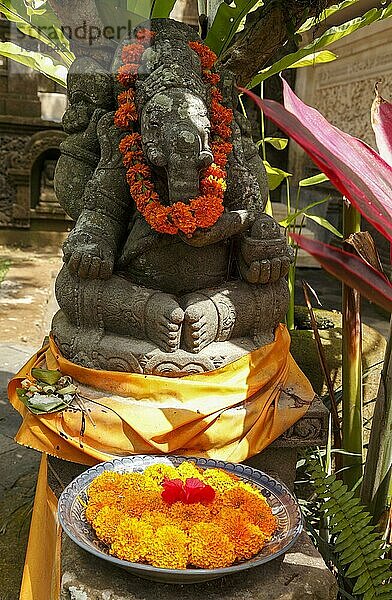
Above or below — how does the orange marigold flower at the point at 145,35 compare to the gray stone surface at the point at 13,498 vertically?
above

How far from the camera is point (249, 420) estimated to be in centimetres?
181

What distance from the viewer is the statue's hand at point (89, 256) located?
188cm

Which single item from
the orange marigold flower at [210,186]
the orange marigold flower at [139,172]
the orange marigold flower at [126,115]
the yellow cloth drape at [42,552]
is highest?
the orange marigold flower at [126,115]

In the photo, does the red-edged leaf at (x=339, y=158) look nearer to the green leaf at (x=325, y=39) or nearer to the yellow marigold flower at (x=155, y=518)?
the yellow marigold flower at (x=155, y=518)

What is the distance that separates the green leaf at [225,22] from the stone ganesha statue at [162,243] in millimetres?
347

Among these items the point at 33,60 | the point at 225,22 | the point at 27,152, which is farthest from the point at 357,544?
the point at 27,152

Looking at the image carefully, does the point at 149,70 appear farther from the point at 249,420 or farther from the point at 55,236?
the point at 55,236

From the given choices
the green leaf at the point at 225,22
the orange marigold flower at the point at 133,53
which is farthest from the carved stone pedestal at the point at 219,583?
the green leaf at the point at 225,22

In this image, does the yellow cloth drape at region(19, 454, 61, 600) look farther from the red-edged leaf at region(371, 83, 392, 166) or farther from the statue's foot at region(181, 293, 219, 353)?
the red-edged leaf at region(371, 83, 392, 166)

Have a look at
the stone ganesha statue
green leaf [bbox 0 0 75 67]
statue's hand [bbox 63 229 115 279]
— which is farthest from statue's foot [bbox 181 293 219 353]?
green leaf [bbox 0 0 75 67]

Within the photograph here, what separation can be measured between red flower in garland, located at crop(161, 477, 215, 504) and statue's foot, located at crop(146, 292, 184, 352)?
523 mm

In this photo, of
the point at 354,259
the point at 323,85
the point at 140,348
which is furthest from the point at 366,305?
the point at 354,259

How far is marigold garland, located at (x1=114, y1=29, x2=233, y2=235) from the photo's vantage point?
5.91 feet

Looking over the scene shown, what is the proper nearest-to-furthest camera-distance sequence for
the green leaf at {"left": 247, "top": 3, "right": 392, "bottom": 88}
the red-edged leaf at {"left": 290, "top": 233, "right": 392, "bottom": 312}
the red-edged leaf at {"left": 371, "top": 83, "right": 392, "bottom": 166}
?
1. the red-edged leaf at {"left": 290, "top": 233, "right": 392, "bottom": 312}
2. the red-edged leaf at {"left": 371, "top": 83, "right": 392, "bottom": 166}
3. the green leaf at {"left": 247, "top": 3, "right": 392, "bottom": 88}
